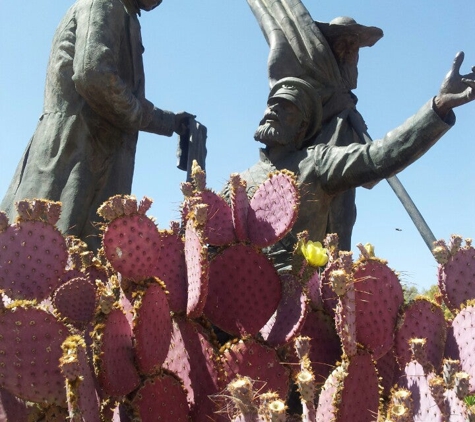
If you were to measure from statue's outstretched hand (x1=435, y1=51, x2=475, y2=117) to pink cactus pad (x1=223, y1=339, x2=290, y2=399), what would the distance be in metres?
1.40

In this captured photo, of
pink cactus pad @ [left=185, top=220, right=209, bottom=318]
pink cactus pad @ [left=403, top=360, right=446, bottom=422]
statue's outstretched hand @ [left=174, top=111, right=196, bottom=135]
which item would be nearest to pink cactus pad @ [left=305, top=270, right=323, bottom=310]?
pink cactus pad @ [left=185, top=220, right=209, bottom=318]

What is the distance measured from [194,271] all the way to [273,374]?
36cm

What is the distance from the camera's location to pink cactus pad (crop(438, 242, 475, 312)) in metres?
2.09

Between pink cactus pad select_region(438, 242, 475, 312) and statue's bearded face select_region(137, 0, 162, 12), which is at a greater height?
statue's bearded face select_region(137, 0, 162, 12)

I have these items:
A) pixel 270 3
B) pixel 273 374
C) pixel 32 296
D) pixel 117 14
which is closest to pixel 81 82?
pixel 117 14

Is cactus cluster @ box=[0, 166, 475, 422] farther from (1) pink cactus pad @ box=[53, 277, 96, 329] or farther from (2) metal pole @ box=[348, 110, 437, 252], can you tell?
(2) metal pole @ box=[348, 110, 437, 252]

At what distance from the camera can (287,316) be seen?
2.09 metres

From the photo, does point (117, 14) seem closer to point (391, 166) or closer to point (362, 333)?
point (391, 166)

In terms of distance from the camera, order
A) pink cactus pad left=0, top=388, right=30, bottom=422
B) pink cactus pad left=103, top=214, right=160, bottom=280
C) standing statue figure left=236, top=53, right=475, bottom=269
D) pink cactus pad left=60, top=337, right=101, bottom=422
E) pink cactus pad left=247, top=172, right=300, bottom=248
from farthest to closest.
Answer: standing statue figure left=236, top=53, right=475, bottom=269 → pink cactus pad left=247, top=172, right=300, bottom=248 → pink cactus pad left=0, top=388, right=30, bottom=422 → pink cactus pad left=103, top=214, right=160, bottom=280 → pink cactus pad left=60, top=337, right=101, bottom=422

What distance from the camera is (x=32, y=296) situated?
2.04m

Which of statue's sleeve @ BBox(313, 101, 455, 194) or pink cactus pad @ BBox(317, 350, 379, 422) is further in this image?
statue's sleeve @ BBox(313, 101, 455, 194)

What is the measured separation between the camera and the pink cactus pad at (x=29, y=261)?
2.03m

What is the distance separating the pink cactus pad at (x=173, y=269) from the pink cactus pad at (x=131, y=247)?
4.5 inches

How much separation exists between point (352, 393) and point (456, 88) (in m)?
1.61
